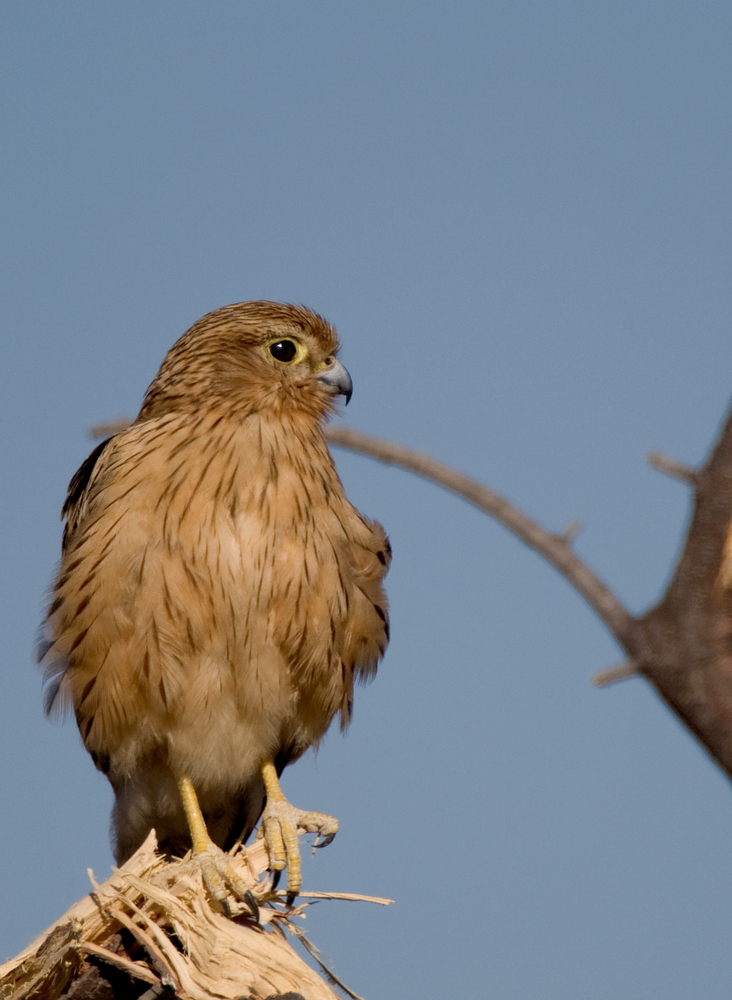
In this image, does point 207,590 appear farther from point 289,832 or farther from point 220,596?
point 289,832

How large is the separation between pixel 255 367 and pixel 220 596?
947mm

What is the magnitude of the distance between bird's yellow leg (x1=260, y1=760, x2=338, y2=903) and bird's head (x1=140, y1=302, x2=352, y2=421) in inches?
54.8

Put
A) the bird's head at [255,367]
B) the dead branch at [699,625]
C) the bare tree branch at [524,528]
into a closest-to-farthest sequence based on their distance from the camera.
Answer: the dead branch at [699,625] < the bare tree branch at [524,528] < the bird's head at [255,367]

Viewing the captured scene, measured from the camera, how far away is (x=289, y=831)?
145 inches

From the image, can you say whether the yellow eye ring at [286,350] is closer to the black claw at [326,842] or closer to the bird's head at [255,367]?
the bird's head at [255,367]

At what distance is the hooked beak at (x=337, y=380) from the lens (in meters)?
4.19

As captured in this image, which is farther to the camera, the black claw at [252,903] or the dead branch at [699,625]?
the black claw at [252,903]

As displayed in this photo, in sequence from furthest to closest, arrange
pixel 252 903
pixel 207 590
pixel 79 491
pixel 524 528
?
pixel 79 491
pixel 207 590
pixel 252 903
pixel 524 528

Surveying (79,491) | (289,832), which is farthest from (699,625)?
(79,491)

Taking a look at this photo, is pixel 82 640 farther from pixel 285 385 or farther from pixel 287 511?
pixel 285 385

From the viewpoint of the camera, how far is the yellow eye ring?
4.14 metres

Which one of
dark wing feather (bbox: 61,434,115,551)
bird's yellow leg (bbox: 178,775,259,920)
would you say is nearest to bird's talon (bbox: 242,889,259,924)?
bird's yellow leg (bbox: 178,775,259,920)

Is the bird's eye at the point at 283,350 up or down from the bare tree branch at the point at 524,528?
up

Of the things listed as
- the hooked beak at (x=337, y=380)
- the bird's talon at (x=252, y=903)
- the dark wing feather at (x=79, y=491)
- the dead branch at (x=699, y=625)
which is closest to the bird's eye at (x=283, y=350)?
the hooked beak at (x=337, y=380)
